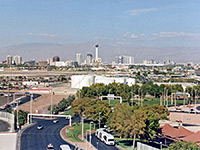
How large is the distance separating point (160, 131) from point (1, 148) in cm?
1276

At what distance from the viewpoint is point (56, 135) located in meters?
27.1

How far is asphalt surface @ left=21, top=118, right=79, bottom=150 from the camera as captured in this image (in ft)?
75.7

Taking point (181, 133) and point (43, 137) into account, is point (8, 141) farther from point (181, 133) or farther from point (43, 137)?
point (181, 133)

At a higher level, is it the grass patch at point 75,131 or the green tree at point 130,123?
the green tree at point 130,123

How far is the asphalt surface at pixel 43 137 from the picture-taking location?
23.1m

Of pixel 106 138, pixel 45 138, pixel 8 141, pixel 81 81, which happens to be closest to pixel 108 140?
pixel 106 138

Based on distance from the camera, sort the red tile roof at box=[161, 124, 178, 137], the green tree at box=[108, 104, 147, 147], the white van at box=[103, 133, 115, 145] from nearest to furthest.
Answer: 1. the green tree at box=[108, 104, 147, 147]
2. the white van at box=[103, 133, 115, 145]
3. the red tile roof at box=[161, 124, 178, 137]

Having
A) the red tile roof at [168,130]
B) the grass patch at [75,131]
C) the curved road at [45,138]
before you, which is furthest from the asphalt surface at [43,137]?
the red tile roof at [168,130]

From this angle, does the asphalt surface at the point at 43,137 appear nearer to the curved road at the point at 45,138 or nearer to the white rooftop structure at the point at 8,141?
the curved road at the point at 45,138

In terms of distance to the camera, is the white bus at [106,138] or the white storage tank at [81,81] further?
the white storage tank at [81,81]

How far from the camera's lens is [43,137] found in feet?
85.8

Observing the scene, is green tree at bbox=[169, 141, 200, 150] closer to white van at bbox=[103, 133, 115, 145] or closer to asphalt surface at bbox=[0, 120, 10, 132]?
white van at bbox=[103, 133, 115, 145]

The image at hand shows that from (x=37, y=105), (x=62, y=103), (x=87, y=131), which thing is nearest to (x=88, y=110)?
(x=87, y=131)

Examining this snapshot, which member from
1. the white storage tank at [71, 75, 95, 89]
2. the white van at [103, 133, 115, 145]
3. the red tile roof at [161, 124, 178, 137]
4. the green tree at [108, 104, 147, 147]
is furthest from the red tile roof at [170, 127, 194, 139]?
the white storage tank at [71, 75, 95, 89]
